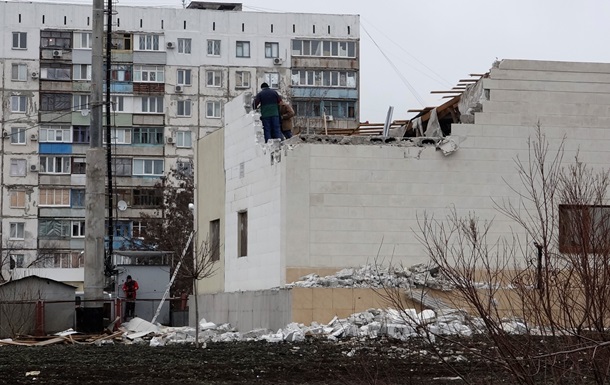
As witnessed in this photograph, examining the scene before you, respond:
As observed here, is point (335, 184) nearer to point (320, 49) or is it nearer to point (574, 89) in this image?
point (574, 89)

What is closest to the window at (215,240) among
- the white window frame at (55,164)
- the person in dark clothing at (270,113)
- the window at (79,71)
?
the person in dark clothing at (270,113)

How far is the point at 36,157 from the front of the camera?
9206 centimetres

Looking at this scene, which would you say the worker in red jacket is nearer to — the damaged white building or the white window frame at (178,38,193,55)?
the damaged white building

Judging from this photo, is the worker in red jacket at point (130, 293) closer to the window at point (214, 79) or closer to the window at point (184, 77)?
the window at point (184, 77)

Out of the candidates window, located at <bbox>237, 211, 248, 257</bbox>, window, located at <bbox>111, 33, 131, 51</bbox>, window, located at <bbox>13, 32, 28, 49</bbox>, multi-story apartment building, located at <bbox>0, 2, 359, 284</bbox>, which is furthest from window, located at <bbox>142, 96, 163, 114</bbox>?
window, located at <bbox>237, 211, 248, 257</bbox>

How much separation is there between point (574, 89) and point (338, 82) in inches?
2438

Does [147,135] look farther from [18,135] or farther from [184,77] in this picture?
[18,135]

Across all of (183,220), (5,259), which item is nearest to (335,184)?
(183,220)

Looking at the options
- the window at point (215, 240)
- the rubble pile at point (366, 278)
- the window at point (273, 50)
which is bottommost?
the rubble pile at point (366, 278)

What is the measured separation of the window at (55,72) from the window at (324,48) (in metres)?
16.3

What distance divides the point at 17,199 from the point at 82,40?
1238 cm

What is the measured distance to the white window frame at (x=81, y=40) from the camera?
91.2 m

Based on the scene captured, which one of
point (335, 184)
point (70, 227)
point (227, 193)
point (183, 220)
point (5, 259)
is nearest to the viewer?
point (335, 184)

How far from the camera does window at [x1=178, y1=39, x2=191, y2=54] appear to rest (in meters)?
92.3
